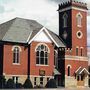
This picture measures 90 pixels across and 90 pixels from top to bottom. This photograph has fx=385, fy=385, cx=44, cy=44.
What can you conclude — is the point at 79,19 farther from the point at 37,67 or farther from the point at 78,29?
the point at 37,67

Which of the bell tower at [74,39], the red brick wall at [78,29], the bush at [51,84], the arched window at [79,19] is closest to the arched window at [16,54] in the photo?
the bush at [51,84]

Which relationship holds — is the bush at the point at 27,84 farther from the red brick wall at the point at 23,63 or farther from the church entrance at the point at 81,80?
the church entrance at the point at 81,80

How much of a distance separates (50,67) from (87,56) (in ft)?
32.2

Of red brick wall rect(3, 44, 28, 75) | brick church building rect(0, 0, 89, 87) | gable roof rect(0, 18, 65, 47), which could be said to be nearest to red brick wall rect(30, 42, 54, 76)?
brick church building rect(0, 0, 89, 87)

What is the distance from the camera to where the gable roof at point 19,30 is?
200ft

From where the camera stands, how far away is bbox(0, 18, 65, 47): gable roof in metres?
60.8

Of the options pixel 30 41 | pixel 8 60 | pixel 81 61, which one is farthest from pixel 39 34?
pixel 81 61

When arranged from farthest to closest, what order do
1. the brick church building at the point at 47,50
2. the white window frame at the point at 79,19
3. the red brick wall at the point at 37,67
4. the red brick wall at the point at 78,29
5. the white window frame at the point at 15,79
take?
the white window frame at the point at 79,19
the red brick wall at the point at 78,29
the red brick wall at the point at 37,67
the brick church building at the point at 47,50
the white window frame at the point at 15,79

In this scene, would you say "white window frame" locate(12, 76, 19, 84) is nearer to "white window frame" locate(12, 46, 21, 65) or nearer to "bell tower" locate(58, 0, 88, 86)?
"white window frame" locate(12, 46, 21, 65)

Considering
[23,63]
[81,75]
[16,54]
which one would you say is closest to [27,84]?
[23,63]

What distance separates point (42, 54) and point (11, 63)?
580cm

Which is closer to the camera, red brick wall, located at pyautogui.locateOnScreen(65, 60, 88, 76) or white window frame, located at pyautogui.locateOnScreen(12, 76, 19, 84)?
white window frame, located at pyautogui.locateOnScreen(12, 76, 19, 84)

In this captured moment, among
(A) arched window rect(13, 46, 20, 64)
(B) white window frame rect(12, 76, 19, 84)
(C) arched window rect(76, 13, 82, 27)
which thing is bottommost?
(B) white window frame rect(12, 76, 19, 84)

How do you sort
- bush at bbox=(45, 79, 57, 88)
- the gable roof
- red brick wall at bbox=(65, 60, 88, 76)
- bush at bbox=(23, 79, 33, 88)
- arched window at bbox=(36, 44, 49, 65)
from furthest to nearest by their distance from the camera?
1. red brick wall at bbox=(65, 60, 88, 76)
2. arched window at bbox=(36, 44, 49, 65)
3. bush at bbox=(45, 79, 57, 88)
4. the gable roof
5. bush at bbox=(23, 79, 33, 88)
